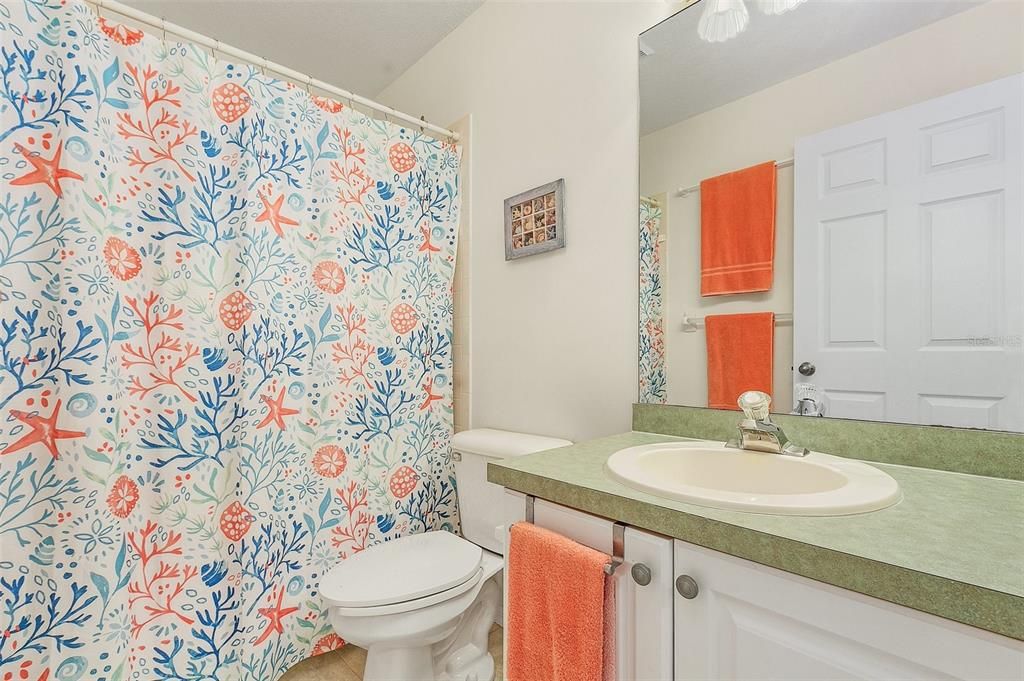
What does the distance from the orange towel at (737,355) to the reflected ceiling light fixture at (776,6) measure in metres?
0.70

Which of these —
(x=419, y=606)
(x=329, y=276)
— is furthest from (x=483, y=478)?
(x=329, y=276)

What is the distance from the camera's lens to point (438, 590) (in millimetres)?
1286

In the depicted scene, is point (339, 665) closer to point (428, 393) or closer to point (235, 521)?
point (235, 521)

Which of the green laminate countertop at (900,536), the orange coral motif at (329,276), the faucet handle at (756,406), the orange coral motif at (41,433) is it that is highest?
the orange coral motif at (329,276)

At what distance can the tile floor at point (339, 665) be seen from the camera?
154cm

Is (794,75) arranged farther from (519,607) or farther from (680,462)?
(519,607)

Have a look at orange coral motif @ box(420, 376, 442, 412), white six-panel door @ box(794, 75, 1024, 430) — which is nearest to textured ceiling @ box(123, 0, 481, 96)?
orange coral motif @ box(420, 376, 442, 412)

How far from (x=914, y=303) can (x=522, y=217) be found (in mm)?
1134

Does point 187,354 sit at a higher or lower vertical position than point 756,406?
higher

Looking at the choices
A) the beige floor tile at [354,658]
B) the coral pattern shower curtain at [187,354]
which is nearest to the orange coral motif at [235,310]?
the coral pattern shower curtain at [187,354]

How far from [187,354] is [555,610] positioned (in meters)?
1.20

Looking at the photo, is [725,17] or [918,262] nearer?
[918,262]

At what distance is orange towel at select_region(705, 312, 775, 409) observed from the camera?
45.1 inches

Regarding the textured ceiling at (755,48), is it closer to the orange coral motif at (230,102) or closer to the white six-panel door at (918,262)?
the white six-panel door at (918,262)
